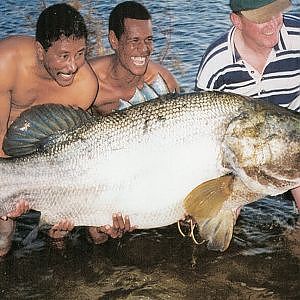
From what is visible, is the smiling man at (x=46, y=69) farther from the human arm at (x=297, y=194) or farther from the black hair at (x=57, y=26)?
the human arm at (x=297, y=194)

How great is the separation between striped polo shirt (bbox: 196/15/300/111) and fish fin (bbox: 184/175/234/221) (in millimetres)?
1314

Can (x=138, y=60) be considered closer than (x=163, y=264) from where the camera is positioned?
No

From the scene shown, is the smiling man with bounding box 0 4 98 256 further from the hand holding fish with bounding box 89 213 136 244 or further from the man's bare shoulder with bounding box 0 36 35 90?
the hand holding fish with bounding box 89 213 136 244

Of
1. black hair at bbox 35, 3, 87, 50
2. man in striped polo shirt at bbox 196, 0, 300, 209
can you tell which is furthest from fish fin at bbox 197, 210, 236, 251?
black hair at bbox 35, 3, 87, 50

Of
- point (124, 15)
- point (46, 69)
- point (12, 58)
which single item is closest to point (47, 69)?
point (46, 69)

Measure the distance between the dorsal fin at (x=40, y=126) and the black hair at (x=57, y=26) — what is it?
0.84 meters

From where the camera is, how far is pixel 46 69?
5254 mm

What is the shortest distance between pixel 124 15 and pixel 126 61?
432 millimetres

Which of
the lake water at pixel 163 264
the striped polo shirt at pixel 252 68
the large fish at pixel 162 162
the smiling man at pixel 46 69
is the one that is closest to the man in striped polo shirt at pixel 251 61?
the striped polo shirt at pixel 252 68

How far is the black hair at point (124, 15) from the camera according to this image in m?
5.72

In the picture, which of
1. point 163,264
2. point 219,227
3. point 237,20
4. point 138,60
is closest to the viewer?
point 219,227

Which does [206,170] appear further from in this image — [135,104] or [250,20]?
[250,20]

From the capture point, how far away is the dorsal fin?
4.32 meters

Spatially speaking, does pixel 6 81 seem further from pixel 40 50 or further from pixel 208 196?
pixel 208 196
